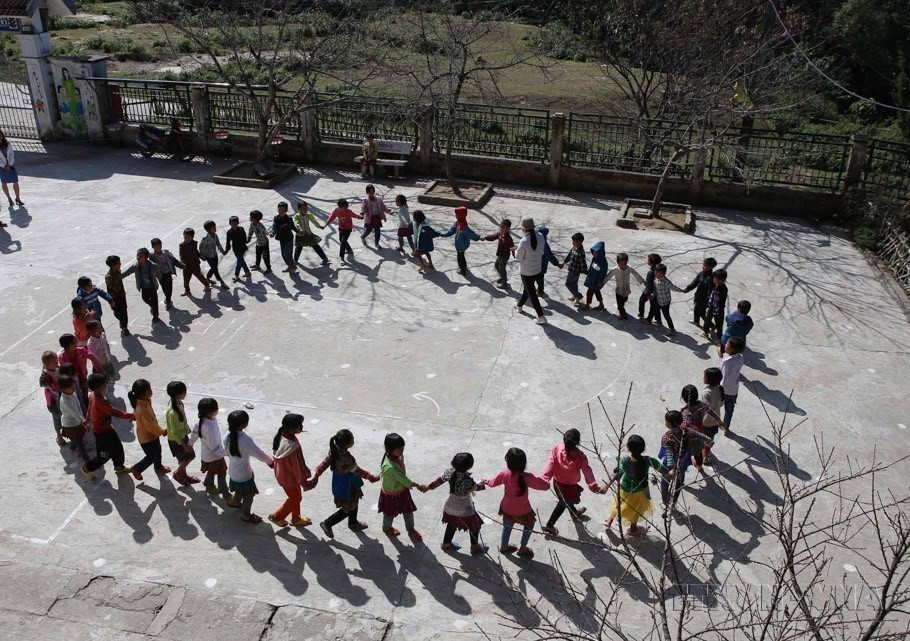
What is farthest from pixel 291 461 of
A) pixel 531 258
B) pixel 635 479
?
pixel 531 258

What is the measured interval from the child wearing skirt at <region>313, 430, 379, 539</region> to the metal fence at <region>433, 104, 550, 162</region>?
1122 cm

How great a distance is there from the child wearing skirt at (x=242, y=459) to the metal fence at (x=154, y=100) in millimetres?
13378

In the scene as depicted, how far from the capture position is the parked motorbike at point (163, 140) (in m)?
18.3

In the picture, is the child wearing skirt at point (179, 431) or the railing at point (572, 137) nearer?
the child wearing skirt at point (179, 431)

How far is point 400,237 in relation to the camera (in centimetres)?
1351

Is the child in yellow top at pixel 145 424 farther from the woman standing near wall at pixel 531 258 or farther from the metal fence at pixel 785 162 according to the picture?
the metal fence at pixel 785 162

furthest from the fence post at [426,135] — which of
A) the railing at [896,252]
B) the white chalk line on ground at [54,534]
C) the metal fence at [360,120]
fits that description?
the white chalk line on ground at [54,534]

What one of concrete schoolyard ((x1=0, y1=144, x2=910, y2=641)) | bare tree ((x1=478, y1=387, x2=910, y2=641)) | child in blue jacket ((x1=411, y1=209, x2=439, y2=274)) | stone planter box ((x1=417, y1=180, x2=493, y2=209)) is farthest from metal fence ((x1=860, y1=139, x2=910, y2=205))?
bare tree ((x1=478, y1=387, x2=910, y2=641))

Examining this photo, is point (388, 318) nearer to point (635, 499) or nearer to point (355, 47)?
point (635, 499)

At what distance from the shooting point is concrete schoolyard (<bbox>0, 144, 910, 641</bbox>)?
665 cm

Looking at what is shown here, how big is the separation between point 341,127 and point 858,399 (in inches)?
492

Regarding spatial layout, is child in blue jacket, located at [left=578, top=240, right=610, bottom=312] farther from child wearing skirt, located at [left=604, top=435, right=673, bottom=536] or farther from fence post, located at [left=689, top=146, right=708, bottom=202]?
fence post, located at [left=689, top=146, right=708, bottom=202]

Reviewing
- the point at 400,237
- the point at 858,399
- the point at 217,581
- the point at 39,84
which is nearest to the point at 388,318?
the point at 400,237

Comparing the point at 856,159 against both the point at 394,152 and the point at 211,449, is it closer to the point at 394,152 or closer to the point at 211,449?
the point at 394,152
